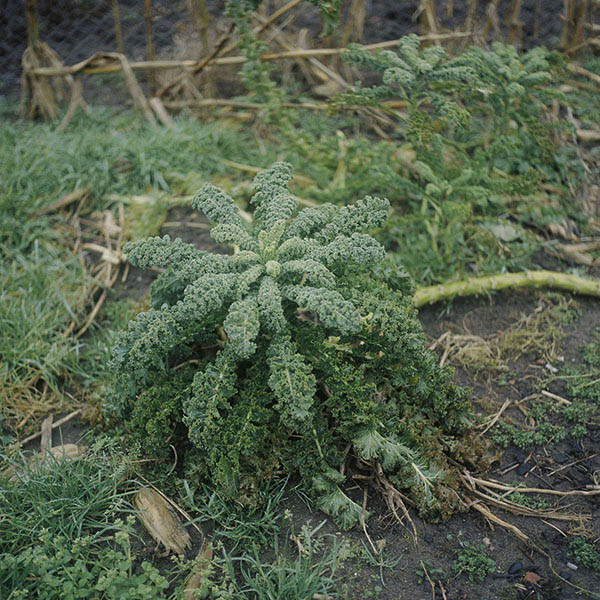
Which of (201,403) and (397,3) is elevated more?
(397,3)

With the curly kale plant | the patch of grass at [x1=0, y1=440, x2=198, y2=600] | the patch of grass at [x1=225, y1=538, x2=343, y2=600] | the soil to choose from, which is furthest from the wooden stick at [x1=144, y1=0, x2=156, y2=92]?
the patch of grass at [x1=225, y1=538, x2=343, y2=600]

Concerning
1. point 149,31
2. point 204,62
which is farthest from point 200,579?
point 149,31

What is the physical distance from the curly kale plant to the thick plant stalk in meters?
0.85

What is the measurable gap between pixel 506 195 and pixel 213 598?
306cm

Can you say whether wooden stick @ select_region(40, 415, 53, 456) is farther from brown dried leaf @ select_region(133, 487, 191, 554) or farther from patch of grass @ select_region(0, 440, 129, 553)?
brown dried leaf @ select_region(133, 487, 191, 554)

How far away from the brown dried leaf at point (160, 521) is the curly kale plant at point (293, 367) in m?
0.17

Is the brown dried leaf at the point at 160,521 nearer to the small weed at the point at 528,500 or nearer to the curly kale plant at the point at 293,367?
the curly kale plant at the point at 293,367

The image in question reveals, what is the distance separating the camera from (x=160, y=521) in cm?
215

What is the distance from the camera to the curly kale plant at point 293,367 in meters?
2.08

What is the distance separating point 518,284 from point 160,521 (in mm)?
2287

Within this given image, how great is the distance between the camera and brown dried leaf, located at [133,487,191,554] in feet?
6.90

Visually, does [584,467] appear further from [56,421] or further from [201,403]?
[56,421]

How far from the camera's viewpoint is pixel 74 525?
82.7 inches

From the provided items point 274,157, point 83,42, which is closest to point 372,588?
point 274,157
